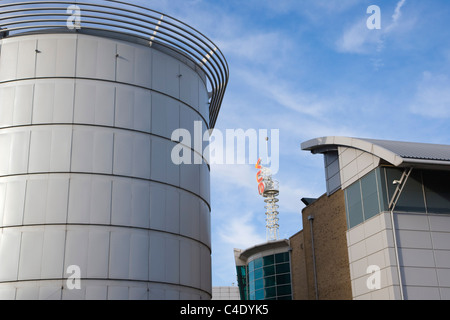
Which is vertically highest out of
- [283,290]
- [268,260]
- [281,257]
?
[268,260]

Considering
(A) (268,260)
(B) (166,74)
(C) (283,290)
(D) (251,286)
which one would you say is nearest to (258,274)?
(D) (251,286)

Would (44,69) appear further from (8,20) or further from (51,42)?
(8,20)

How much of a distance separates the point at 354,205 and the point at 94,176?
13125 millimetres

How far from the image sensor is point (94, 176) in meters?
19.6

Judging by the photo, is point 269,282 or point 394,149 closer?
point 394,149

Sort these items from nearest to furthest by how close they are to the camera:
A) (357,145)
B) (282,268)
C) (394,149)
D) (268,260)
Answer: (394,149) < (357,145) < (282,268) < (268,260)

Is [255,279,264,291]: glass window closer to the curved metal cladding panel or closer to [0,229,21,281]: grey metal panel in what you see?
the curved metal cladding panel

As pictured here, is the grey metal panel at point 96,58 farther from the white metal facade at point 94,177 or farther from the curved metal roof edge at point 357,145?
the curved metal roof edge at point 357,145

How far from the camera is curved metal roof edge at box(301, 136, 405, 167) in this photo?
23.4 meters

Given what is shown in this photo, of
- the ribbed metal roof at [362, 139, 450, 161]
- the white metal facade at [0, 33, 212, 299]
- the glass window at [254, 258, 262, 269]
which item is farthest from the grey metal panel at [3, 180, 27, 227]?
the glass window at [254, 258, 262, 269]

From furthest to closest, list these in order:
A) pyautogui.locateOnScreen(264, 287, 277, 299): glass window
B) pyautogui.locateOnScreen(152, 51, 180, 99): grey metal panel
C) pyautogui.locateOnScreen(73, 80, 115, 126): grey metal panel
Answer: pyautogui.locateOnScreen(264, 287, 277, 299): glass window < pyautogui.locateOnScreen(152, 51, 180, 99): grey metal panel < pyautogui.locateOnScreen(73, 80, 115, 126): grey metal panel

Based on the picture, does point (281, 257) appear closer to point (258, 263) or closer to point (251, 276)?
point (258, 263)

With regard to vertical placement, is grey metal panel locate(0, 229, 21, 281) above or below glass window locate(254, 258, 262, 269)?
below

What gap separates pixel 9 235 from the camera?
18672mm
